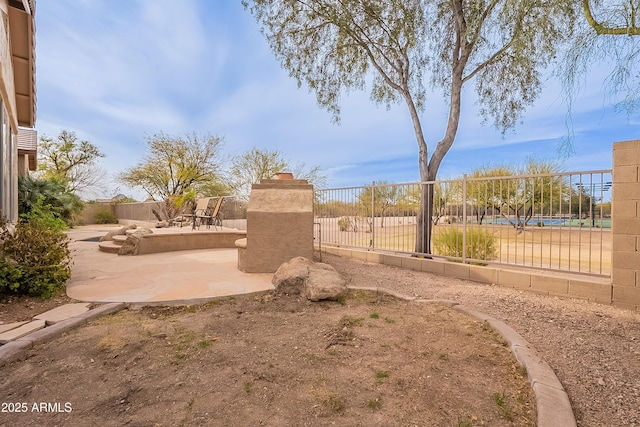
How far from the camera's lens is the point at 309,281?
3676 millimetres

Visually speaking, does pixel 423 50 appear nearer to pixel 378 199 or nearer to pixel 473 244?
pixel 378 199

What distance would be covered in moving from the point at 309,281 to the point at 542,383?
2349mm

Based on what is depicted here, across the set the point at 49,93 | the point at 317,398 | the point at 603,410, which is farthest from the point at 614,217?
the point at 49,93

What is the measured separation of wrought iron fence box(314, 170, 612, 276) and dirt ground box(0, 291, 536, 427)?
9.15 feet

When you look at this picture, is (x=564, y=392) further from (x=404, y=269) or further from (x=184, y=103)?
(x=184, y=103)

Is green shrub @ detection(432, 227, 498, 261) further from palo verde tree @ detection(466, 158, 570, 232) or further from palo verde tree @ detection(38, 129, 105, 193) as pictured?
palo verde tree @ detection(38, 129, 105, 193)

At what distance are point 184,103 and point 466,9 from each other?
16.4 m

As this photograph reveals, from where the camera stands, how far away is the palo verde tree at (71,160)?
25672 mm

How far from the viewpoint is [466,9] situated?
7.38 meters

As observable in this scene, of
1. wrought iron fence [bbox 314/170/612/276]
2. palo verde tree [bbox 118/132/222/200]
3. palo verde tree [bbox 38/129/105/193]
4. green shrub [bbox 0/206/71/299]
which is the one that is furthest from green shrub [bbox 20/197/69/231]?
palo verde tree [bbox 38/129/105/193]

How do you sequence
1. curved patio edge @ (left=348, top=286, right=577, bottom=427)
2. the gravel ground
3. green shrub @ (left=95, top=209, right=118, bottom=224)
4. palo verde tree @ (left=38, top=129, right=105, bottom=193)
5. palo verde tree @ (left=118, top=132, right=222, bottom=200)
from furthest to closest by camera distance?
palo verde tree @ (left=38, top=129, right=105, bottom=193) → green shrub @ (left=95, top=209, right=118, bottom=224) → palo verde tree @ (left=118, top=132, right=222, bottom=200) → the gravel ground → curved patio edge @ (left=348, top=286, right=577, bottom=427)

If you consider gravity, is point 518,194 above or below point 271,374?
above

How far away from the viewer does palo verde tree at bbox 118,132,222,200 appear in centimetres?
2217

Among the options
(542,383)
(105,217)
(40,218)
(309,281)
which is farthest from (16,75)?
(105,217)
